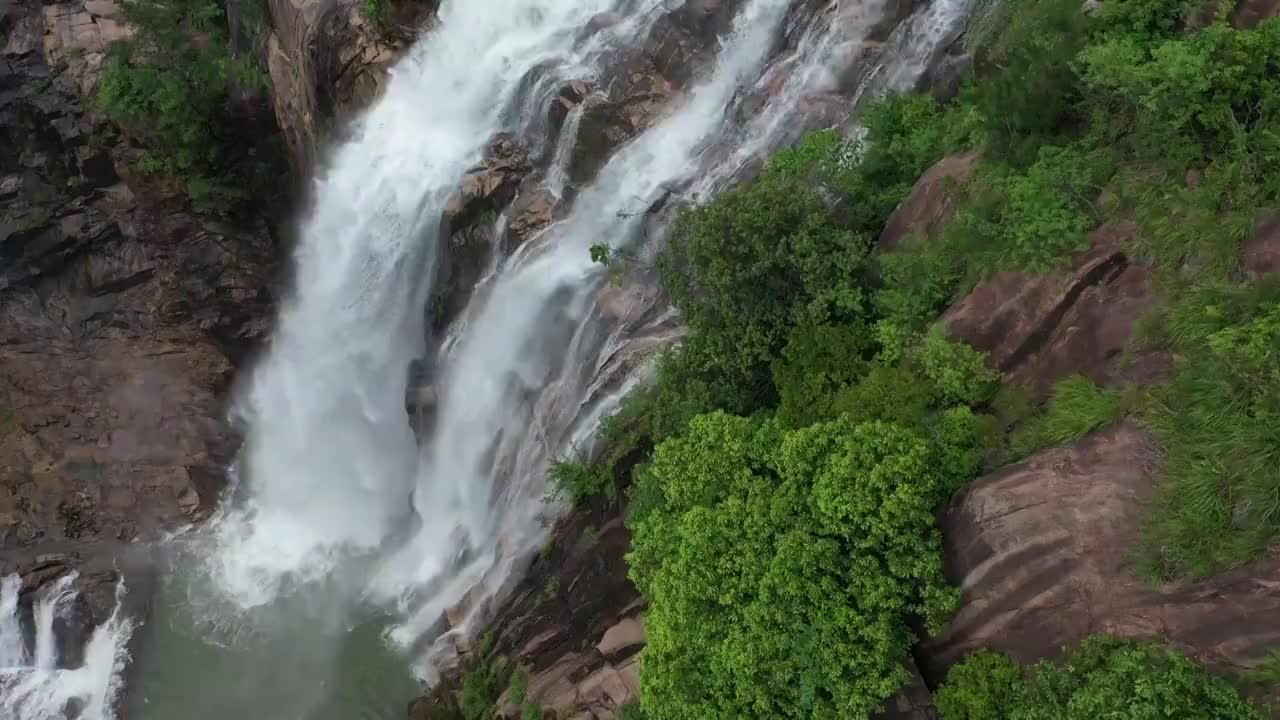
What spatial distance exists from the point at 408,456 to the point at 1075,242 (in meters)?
16.1

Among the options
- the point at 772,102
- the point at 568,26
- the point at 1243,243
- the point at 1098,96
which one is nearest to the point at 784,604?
the point at 1243,243

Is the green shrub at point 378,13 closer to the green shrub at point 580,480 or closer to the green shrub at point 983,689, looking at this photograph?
the green shrub at point 580,480

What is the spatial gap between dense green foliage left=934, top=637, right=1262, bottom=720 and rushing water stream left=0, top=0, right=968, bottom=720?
733cm

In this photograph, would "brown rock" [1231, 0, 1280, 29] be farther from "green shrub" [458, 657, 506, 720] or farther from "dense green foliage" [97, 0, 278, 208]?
"dense green foliage" [97, 0, 278, 208]

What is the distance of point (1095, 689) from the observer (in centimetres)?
707

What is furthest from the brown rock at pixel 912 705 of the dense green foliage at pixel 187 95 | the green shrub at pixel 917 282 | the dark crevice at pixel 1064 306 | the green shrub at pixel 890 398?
the dense green foliage at pixel 187 95

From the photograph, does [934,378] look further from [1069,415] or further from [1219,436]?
[1219,436]

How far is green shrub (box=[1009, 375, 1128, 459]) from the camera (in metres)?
7.78

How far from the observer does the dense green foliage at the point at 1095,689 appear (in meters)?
6.57

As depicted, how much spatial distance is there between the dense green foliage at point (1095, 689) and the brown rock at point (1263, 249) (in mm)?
3352

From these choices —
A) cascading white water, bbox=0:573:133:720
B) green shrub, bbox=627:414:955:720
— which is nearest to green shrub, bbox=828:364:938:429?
green shrub, bbox=627:414:955:720

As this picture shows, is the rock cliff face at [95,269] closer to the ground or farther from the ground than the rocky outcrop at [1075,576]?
farther from the ground

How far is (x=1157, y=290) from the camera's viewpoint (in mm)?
7863

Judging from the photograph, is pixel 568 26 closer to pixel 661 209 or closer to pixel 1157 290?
pixel 661 209
